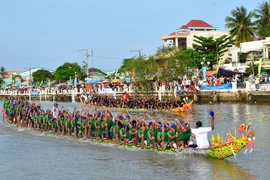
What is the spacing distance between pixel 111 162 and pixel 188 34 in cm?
5626

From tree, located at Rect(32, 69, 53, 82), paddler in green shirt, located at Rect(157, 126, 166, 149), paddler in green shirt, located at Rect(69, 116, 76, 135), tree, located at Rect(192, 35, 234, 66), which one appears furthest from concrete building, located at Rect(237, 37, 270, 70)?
tree, located at Rect(32, 69, 53, 82)

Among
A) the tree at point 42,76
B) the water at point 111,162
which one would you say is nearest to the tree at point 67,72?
the tree at point 42,76

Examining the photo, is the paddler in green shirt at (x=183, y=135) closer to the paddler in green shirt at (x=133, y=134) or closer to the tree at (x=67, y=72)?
the paddler in green shirt at (x=133, y=134)

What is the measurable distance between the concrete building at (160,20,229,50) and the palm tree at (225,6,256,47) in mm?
8032

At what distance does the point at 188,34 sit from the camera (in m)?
69.6

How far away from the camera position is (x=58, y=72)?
9069 centimetres

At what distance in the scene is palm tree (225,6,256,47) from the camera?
179 ft

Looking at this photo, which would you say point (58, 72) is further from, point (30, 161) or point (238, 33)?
point (30, 161)

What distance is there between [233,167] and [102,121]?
6261 mm

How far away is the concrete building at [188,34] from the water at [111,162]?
44.9 meters

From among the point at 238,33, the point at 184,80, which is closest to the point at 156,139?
the point at 184,80

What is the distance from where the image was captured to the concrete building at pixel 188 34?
64312mm

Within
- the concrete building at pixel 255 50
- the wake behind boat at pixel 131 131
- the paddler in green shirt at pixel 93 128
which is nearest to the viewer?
the wake behind boat at pixel 131 131

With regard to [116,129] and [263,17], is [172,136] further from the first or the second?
[263,17]
